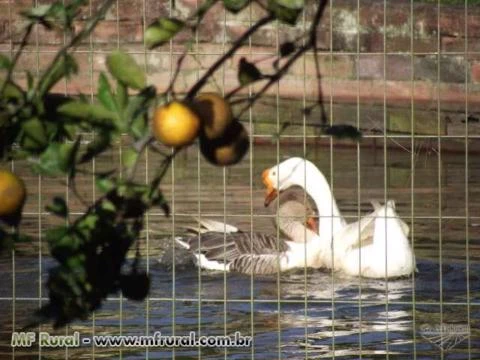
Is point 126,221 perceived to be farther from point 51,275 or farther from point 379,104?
point 379,104

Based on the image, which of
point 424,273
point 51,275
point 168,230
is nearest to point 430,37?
point 168,230

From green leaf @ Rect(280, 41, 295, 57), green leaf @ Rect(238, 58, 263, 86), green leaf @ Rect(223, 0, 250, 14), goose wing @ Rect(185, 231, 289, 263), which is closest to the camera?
green leaf @ Rect(223, 0, 250, 14)

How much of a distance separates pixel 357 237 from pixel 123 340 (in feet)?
9.29

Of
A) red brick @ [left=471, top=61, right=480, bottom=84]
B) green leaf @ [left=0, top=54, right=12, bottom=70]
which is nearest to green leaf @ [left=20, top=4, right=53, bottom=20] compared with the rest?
green leaf @ [left=0, top=54, right=12, bottom=70]

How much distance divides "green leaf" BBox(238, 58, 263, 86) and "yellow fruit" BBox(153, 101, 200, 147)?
332mm

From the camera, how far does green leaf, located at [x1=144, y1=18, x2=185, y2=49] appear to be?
208 centimetres

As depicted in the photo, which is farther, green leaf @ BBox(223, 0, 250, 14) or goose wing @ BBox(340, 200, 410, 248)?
goose wing @ BBox(340, 200, 410, 248)

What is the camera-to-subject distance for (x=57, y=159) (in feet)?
6.94

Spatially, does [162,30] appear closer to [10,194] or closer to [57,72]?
[57,72]

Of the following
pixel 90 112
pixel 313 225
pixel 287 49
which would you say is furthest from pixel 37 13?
pixel 313 225

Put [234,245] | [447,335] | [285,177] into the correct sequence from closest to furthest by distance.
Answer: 1. [447,335]
2. [234,245]
3. [285,177]

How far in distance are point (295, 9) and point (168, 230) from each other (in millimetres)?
9475

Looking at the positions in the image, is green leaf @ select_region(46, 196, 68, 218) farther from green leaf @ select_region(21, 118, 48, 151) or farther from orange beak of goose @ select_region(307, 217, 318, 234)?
orange beak of goose @ select_region(307, 217, 318, 234)

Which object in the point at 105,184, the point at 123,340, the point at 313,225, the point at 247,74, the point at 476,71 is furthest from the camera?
the point at 476,71
